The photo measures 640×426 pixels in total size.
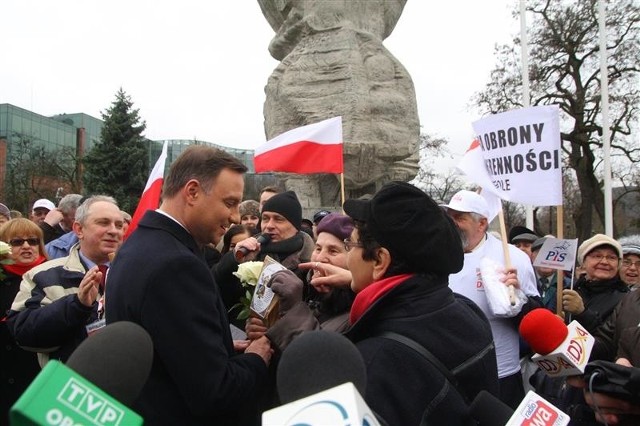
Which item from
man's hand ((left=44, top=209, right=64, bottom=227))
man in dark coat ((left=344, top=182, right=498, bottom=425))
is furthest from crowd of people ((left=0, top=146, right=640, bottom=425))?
man's hand ((left=44, top=209, right=64, bottom=227))

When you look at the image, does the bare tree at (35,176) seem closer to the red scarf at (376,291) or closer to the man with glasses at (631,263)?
the man with glasses at (631,263)

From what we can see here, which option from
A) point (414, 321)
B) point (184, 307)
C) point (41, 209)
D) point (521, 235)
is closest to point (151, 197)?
point (184, 307)

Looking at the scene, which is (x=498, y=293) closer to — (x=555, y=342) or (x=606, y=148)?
(x=555, y=342)

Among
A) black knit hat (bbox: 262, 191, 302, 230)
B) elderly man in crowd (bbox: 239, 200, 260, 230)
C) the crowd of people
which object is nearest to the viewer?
the crowd of people

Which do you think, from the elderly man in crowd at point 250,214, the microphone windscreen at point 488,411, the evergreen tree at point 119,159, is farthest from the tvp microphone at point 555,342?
the evergreen tree at point 119,159

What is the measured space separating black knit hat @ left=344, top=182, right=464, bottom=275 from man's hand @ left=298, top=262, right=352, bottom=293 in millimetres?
761

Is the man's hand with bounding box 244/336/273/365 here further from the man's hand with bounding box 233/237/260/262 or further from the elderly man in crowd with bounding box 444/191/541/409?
the elderly man in crowd with bounding box 444/191/541/409

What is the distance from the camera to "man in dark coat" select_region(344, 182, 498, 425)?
1717mm

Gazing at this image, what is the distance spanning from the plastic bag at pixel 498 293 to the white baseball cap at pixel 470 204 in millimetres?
412

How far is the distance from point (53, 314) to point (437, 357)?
215 centimetres

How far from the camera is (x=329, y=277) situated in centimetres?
273

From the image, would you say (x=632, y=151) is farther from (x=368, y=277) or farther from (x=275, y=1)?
(x=368, y=277)

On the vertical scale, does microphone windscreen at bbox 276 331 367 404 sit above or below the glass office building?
below

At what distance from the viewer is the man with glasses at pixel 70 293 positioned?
295 centimetres
